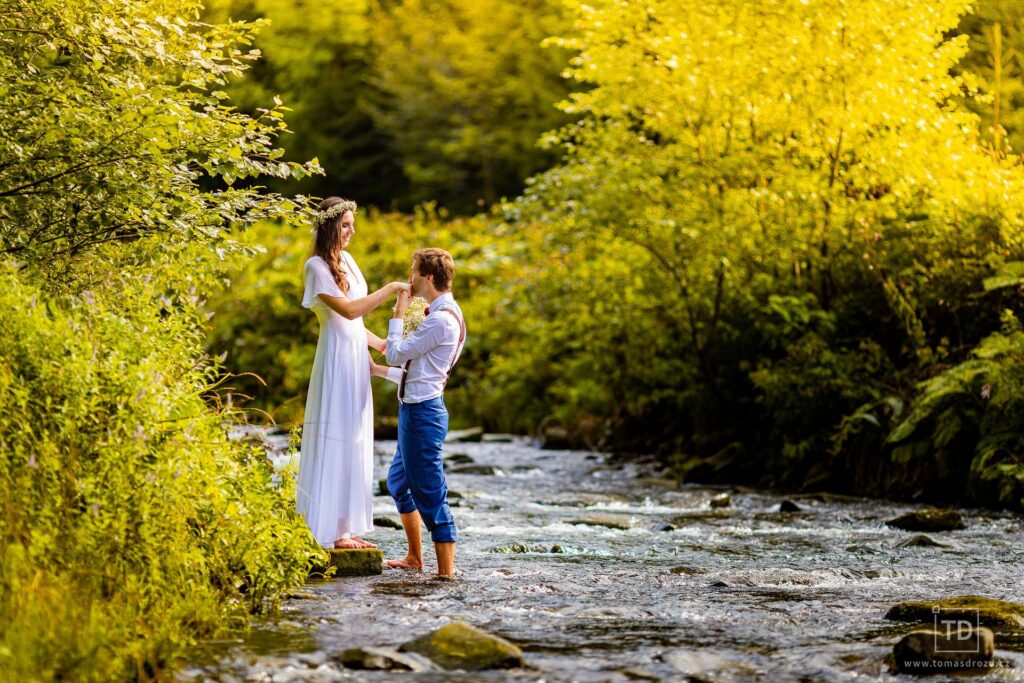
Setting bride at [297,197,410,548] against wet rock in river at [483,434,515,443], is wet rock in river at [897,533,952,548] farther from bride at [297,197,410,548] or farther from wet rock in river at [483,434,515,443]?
wet rock in river at [483,434,515,443]

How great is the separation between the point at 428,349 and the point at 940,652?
11.4 ft

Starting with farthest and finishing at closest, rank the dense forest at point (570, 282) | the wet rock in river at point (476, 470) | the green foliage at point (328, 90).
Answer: the green foliage at point (328, 90) → the wet rock in river at point (476, 470) → the dense forest at point (570, 282)

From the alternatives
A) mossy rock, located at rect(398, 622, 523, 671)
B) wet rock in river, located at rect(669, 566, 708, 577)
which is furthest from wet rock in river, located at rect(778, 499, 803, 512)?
mossy rock, located at rect(398, 622, 523, 671)

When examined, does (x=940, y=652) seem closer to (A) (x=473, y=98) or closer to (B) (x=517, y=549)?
(B) (x=517, y=549)

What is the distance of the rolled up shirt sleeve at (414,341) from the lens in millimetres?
7965

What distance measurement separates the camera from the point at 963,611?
7117 mm

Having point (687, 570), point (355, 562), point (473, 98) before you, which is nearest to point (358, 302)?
point (355, 562)

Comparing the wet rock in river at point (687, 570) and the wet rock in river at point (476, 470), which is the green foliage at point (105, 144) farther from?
the wet rock in river at point (476, 470)

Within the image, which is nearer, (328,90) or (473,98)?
(473,98)

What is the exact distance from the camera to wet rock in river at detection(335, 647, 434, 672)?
233 inches

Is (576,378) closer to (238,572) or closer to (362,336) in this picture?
(362,336)

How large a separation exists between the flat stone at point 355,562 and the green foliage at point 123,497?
99 centimetres

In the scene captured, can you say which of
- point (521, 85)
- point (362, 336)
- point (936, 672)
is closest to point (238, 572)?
point (362, 336)

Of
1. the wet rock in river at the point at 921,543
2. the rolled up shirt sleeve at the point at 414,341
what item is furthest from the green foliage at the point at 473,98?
the rolled up shirt sleeve at the point at 414,341
